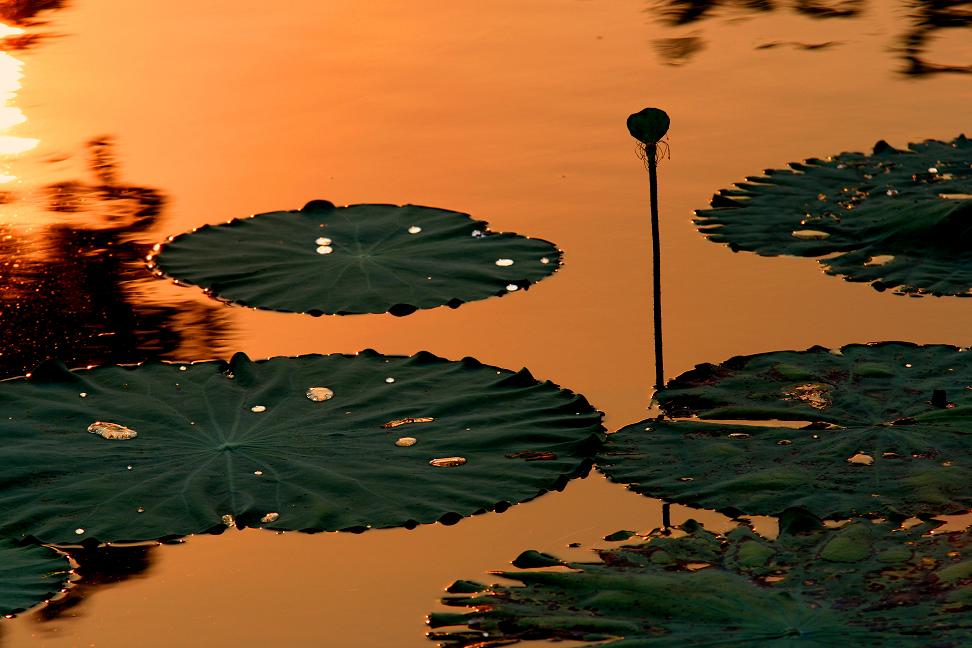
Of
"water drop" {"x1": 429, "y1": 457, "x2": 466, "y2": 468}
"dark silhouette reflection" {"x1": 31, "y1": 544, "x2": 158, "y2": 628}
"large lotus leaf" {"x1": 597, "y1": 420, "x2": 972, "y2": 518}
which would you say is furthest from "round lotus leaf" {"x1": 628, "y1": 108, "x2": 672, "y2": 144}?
"dark silhouette reflection" {"x1": 31, "y1": 544, "x2": 158, "y2": 628}

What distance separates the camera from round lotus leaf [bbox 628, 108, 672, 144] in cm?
437

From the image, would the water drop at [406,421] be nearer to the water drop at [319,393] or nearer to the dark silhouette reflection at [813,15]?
the water drop at [319,393]

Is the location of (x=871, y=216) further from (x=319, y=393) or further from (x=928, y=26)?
(x=928, y=26)

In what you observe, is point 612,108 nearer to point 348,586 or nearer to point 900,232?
point 900,232

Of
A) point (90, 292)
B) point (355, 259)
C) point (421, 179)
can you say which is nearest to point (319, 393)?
point (355, 259)

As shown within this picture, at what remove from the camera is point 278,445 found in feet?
12.0

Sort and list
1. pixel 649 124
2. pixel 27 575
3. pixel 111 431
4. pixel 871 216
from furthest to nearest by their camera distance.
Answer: pixel 871 216
pixel 649 124
pixel 111 431
pixel 27 575

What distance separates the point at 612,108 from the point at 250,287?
2.42 meters

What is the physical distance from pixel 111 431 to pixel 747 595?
1.56 meters

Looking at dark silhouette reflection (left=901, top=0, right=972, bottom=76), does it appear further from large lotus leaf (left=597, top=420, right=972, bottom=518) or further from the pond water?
large lotus leaf (left=597, top=420, right=972, bottom=518)

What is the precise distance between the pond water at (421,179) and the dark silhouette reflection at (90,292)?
0.01m

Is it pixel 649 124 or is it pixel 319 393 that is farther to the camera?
pixel 649 124

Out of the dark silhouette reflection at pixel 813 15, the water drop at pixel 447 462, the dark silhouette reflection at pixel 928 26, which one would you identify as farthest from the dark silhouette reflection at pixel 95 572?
the dark silhouette reflection at pixel 928 26

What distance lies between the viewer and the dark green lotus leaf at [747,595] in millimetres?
2727
